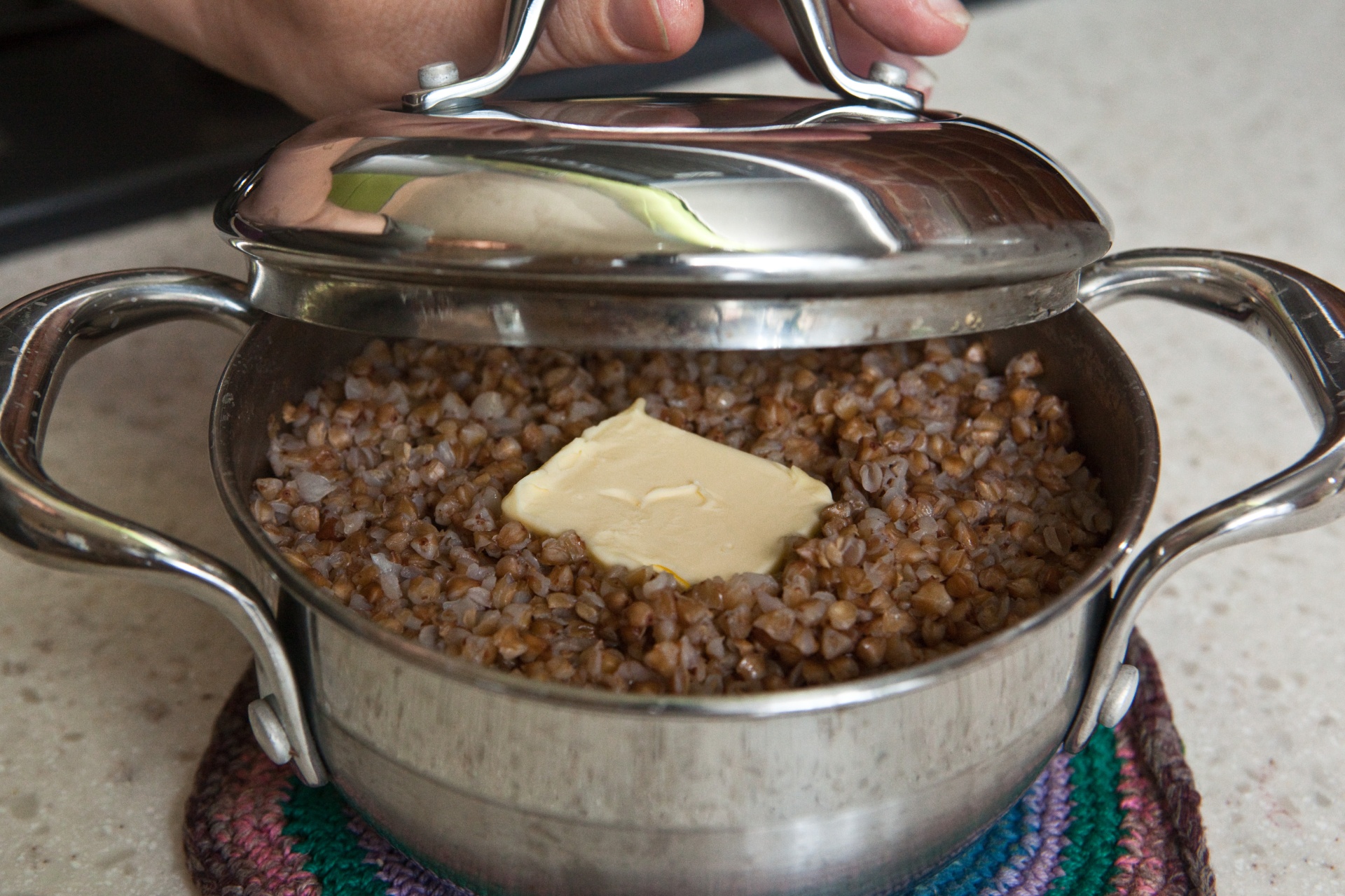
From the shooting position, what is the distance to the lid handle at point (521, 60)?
78 cm

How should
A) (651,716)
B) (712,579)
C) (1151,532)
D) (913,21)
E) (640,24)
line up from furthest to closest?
(1151,532), (913,21), (640,24), (712,579), (651,716)

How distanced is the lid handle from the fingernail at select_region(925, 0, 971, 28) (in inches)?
12.8

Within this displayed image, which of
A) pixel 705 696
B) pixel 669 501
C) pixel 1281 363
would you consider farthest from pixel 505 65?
pixel 1281 363

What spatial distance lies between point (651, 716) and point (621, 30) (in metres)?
0.66

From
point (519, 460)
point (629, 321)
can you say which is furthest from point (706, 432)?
point (629, 321)

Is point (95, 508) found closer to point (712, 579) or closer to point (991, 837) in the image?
point (712, 579)

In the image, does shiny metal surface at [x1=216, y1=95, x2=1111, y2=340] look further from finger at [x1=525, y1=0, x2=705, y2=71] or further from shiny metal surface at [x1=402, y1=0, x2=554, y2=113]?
finger at [x1=525, y1=0, x2=705, y2=71]

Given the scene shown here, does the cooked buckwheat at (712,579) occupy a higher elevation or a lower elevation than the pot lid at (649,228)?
lower

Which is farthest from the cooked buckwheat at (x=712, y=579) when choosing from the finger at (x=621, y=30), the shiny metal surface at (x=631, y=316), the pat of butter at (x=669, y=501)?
the finger at (x=621, y=30)

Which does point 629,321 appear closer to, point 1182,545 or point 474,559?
point 474,559

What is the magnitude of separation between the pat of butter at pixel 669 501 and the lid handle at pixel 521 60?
294mm

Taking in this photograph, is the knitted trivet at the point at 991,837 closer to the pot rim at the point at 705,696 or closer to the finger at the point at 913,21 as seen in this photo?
the pot rim at the point at 705,696

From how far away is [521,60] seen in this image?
790 mm

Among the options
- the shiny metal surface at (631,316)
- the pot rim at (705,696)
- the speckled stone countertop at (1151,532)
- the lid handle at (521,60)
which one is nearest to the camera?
→ the pot rim at (705,696)
